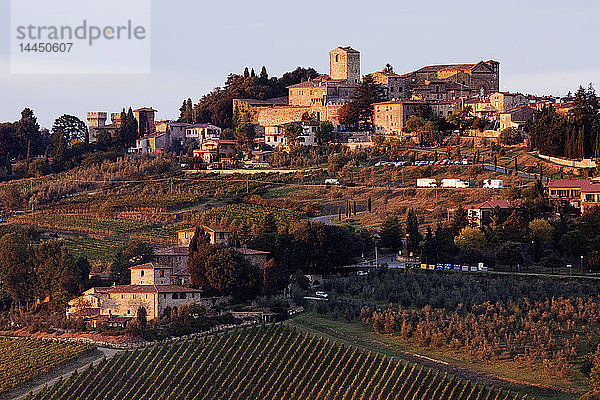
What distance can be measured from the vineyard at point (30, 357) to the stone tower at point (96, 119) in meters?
56.1

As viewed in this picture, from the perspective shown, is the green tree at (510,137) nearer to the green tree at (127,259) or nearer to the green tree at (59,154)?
the green tree at (127,259)

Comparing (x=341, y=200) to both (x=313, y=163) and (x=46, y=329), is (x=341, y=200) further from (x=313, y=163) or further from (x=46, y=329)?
(x=46, y=329)

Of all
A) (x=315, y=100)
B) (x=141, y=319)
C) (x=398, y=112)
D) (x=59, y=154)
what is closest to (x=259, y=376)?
(x=141, y=319)

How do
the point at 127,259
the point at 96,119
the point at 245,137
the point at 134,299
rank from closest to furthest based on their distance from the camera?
the point at 134,299 → the point at 127,259 → the point at 245,137 → the point at 96,119

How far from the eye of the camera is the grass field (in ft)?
116

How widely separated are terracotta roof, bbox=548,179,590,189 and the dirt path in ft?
99.0

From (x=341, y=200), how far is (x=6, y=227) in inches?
809

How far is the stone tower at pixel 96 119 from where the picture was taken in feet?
321

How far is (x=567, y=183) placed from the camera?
200ft

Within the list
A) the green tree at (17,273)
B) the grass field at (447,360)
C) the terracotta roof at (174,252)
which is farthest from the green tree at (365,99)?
the grass field at (447,360)

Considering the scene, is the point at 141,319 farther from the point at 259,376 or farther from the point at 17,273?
the point at 17,273

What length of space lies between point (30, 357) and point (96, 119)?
5989 centimetres

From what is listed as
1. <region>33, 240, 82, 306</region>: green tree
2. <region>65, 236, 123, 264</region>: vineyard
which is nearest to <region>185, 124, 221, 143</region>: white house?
<region>65, 236, 123, 264</region>: vineyard

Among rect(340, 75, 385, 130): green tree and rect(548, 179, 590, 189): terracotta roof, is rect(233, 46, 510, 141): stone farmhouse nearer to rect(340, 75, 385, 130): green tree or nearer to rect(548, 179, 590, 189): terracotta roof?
rect(340, 75, 385, 130): green tree
